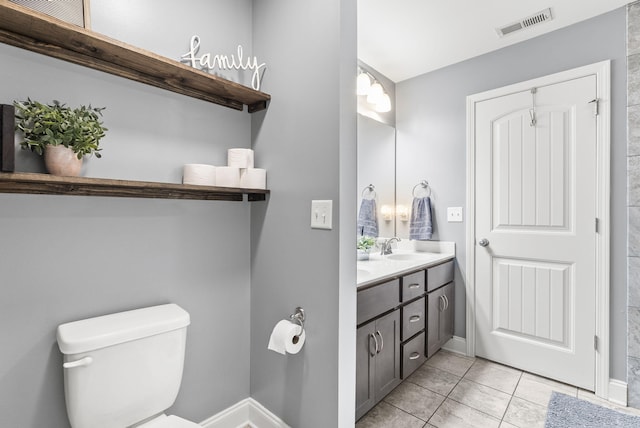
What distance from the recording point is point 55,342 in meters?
1.07

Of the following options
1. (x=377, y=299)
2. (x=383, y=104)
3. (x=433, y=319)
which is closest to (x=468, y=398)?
(x=433, y=319)

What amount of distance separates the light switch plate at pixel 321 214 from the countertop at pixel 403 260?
395 mm

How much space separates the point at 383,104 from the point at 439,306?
68.6 inches

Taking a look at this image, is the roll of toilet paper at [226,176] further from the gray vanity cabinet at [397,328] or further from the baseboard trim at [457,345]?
the baseboard trim at [457,345]

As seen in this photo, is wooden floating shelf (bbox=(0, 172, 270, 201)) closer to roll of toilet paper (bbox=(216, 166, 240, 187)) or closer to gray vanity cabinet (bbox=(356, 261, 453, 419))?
roll of toilet paper (bbox=(216, 166, 240, 187))

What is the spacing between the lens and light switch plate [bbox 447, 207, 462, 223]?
257 cm

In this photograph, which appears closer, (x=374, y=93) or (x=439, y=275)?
(x=439, y=275)

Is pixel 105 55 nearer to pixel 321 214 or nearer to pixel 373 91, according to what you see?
pixel 321 214

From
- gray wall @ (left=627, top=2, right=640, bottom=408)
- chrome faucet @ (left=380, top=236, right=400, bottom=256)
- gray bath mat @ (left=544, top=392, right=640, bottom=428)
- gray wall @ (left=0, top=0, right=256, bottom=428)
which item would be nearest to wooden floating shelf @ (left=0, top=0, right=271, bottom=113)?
gray wall @ (left=0, top=0, right=256, bottom=428)

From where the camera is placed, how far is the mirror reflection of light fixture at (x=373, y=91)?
249 centimetres

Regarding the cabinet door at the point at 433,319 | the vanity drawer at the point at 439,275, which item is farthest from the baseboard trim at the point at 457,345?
the vanity drawer at the point at 439,275

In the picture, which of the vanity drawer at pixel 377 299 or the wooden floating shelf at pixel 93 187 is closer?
the wooden floating shelf at pixel 93 187

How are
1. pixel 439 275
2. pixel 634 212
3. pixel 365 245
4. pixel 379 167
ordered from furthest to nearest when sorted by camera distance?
pixel 379 167
pixel 365 245
pixel 439 275
pixel 634 212

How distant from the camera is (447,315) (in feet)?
8.16
